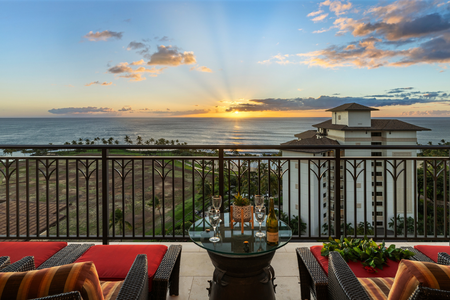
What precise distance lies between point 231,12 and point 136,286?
376 inches

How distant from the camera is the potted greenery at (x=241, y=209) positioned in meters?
1.69

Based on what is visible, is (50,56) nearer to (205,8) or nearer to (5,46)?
(5,46)

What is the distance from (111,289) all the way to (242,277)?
0.66 metres

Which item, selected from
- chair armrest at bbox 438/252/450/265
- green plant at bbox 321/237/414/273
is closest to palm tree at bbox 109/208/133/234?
green plant at bbox 321/237/414/273

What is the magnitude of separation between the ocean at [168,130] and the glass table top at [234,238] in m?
15.7

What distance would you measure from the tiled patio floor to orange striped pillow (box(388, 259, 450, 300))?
127 cm

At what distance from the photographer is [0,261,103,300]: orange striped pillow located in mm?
691

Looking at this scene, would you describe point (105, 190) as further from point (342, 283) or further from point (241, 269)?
point (342, 283)

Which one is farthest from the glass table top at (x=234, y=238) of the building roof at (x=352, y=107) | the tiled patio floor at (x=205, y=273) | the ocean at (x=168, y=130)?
the building roof at (x=352, y=107)

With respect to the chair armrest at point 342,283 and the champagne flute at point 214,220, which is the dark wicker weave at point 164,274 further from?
the chair armrest at point 342,283

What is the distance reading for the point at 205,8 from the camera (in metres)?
8.80

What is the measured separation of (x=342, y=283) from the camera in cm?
111

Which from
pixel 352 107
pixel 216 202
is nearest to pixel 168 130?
pixel 352 107

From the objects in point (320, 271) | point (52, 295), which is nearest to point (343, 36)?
point (320, 271)
